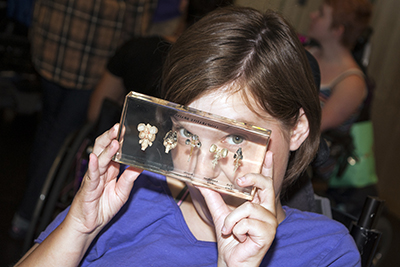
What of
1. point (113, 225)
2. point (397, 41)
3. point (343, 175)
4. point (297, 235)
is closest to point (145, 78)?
point (113, 225)

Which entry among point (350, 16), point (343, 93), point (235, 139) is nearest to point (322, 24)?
point (350, 16)

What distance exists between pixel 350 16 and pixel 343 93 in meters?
0.45

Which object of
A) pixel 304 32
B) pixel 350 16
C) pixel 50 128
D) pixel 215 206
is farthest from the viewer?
pixel 304 32

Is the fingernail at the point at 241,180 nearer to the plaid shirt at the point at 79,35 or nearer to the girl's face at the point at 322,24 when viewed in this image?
the plaid shirt at the point at 79,35

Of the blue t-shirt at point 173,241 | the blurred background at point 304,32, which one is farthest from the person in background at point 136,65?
the blurred background at point 304,32

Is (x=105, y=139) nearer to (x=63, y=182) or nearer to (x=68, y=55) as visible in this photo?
(x=63, y=182)

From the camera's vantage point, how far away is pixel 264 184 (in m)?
0.80

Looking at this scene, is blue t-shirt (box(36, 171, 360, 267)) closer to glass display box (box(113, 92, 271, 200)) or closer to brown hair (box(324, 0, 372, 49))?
glass display box (box(113, 92, 271, 200))

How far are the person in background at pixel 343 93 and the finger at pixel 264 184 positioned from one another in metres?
1.20

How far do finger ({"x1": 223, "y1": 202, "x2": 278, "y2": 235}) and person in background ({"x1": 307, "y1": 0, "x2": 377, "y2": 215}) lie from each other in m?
Answer: 1.26

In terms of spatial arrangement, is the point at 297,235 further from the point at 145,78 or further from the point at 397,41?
the point at 397,41

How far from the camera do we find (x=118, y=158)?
0.85m

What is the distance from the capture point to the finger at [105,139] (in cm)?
87

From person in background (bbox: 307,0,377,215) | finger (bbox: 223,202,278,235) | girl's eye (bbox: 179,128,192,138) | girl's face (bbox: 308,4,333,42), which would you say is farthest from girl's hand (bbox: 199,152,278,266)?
girl's face (bbox: 308,4,333,42)
